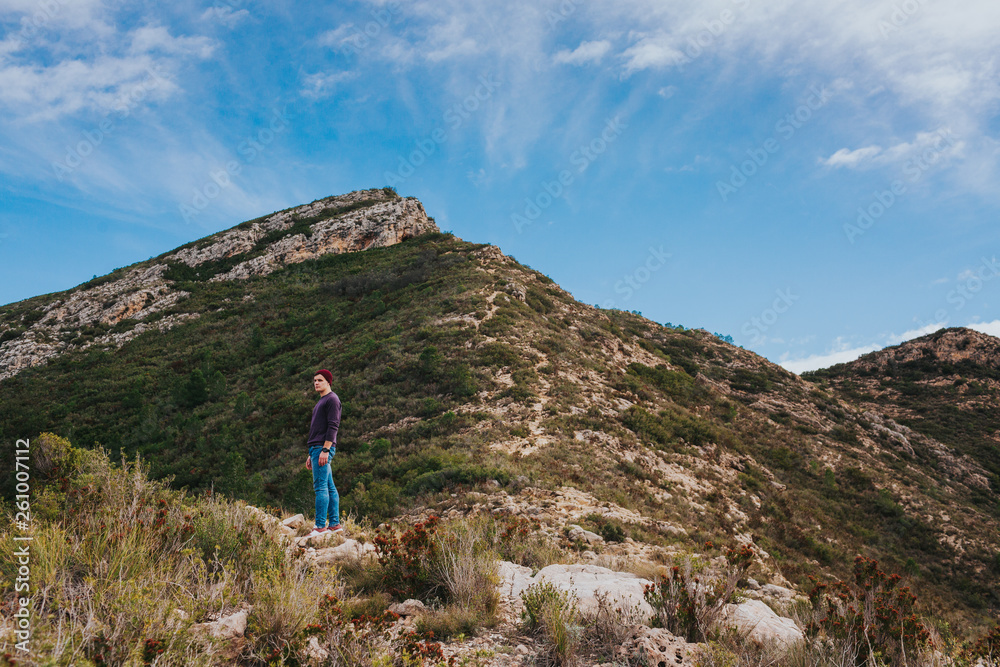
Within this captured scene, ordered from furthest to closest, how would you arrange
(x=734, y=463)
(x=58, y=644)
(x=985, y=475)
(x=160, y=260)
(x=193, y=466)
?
(x=160, y=260), (x=985, y=475), (x=734, y=463), (x=193, y=466), (x=58, y=644)

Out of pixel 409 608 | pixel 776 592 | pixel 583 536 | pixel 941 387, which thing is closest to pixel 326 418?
pixel 409 608

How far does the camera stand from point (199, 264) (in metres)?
44.2

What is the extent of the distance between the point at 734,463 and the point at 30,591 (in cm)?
1802

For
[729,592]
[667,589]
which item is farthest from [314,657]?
[729,592]

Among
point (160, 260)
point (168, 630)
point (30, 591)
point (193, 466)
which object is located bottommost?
point (168, 630)

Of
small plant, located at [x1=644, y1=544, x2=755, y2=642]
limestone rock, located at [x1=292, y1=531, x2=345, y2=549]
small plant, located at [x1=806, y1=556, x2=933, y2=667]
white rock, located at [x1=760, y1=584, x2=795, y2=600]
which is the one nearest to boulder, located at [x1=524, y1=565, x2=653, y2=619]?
small plant, located at [x1=644, y1=544, x2=755, y2=642]

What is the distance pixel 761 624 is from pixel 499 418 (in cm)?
957

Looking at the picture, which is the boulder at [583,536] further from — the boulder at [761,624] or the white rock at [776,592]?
the boulder at [761,624]

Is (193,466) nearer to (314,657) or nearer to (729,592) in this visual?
(314,657)

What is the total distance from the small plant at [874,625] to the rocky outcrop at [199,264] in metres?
40.0

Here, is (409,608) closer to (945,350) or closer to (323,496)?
(323,496)

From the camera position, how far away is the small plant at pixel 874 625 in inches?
136

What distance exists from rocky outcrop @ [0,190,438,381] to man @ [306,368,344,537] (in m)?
33.9

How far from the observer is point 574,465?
458 inches
